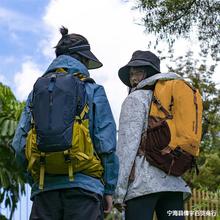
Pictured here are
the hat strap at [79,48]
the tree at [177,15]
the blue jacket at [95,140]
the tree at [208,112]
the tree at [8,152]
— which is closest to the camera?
the blue jacket at [95,140]

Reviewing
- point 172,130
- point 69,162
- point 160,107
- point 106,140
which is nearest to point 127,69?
point 160,107

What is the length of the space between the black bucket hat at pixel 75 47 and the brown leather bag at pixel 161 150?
0.53 metres

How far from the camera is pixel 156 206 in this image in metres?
3.84

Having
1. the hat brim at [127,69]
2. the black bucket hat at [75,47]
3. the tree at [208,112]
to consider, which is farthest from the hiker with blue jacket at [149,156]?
the tree at [208,112]

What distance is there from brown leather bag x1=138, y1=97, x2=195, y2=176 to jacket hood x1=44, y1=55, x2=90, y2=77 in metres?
0.59

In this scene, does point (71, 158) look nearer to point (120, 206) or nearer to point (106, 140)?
point (106, 140)

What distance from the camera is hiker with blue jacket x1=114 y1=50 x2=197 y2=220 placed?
3674 mm

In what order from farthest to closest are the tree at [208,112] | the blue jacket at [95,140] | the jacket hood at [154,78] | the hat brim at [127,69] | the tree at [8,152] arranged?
the tree at [208,112], the tree at [8,152], the hat brim at [127,69], the jacket hood at [154,78], the blue jacket at [95,140]

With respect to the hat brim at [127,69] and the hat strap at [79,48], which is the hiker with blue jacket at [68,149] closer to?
the hat strap at [79,48]

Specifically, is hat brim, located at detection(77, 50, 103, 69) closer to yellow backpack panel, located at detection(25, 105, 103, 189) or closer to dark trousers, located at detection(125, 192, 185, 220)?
yellow backpack panel, located at detection(25, 105, 103, 189)

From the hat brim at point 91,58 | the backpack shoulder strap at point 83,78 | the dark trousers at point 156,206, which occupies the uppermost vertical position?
the hat brim at point 91,58

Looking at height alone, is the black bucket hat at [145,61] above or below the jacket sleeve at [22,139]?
above

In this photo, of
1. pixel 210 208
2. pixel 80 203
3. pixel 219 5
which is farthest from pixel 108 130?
pixel 219 5

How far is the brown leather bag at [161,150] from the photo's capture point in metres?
3.68
